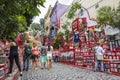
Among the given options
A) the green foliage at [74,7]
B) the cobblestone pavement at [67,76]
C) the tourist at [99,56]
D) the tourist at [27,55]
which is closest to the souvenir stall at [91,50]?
the tourist at [99,56]

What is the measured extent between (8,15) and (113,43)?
49.0 ft

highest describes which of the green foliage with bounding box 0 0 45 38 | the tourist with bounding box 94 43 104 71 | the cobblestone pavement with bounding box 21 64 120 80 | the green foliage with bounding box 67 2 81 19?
the green foliage with bounding box 67 2 81 19

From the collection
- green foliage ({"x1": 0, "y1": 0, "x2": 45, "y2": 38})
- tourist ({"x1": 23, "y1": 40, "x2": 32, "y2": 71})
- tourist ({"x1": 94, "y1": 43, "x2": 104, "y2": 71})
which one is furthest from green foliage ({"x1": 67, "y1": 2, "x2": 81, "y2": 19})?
green foliage ({"x1": 0, "y1": 0, "x2": 45, "y2": 38})

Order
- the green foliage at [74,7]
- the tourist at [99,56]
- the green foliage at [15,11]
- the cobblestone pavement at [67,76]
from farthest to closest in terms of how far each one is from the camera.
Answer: the green foliage at [74,7] → the tourist at [99,56] → the cobblestone pavement at [67,76] → the green foliage at [15,11]

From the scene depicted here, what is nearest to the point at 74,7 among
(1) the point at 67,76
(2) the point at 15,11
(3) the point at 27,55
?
(3) the point at 27,55

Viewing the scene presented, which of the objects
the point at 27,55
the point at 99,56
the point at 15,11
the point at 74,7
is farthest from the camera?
the point at 74,7

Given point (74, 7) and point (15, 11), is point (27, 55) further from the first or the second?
point (74, 7)

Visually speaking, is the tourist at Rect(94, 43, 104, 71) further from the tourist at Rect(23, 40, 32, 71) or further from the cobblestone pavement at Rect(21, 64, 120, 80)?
the tourist at Rect(23, 40, 32, 71)

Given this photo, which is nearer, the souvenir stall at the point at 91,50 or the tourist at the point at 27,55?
the souvenir stall at the point at 91,50

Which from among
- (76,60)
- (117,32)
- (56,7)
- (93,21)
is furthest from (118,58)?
(56,7)

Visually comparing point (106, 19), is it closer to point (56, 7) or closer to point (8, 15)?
Answer: point (8, 15)

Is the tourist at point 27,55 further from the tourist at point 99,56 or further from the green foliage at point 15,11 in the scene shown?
the green foliage at point 15,11

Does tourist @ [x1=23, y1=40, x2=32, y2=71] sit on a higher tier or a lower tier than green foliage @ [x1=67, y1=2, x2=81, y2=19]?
lower

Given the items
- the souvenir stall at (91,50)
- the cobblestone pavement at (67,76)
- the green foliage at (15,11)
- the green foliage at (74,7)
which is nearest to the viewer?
the green foliage at (15,11)
